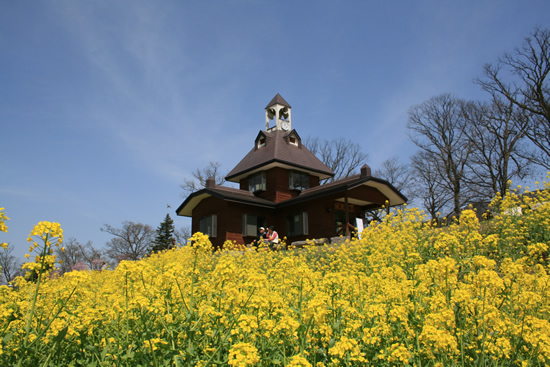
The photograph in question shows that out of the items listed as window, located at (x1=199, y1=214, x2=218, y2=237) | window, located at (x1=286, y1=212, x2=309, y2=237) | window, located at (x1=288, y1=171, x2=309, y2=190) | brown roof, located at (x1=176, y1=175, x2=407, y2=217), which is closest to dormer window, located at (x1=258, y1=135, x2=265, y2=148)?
window, located at (x1=288, y1=171, x2=309, y2=190)

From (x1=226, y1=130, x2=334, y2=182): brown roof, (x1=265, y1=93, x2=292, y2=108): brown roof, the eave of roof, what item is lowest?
the eave of roof

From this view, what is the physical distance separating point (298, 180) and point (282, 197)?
207 cm

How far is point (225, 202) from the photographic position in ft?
74.7

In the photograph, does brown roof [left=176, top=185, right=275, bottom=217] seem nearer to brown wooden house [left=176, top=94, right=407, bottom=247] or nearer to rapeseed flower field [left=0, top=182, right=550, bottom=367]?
brown wooden house [left=176, top=94, right=407, bottom=247]

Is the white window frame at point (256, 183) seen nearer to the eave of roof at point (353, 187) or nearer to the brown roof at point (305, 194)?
the brown roof at point (305, 194)

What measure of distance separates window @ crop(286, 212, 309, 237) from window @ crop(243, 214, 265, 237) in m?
1.69

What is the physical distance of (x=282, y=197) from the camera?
81.8 feet

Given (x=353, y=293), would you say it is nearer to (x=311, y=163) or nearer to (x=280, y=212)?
(x=280, y=212)

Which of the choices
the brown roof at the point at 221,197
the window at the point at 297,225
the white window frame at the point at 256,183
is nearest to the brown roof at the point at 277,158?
the white window frame at the point at 256,183

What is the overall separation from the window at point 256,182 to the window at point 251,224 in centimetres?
233

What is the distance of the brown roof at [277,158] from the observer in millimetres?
25078

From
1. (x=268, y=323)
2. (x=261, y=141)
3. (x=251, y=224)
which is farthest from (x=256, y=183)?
(x=268, y=323)

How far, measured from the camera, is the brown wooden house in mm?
22234

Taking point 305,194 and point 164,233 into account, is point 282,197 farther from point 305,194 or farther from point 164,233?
point 164,233
